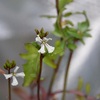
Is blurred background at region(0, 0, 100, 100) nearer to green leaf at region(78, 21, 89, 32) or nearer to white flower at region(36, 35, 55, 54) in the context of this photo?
green leaf at region(78, 21, 89, 32)

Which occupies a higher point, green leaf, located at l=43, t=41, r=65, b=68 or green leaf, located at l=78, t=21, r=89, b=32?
green leaf, located at l=78, t=21, r=89, b=32

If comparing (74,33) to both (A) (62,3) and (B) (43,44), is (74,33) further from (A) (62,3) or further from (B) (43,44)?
(B) (43,44)

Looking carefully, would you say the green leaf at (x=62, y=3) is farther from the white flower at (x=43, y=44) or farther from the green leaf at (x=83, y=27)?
the white flower at (x=43, y=44)

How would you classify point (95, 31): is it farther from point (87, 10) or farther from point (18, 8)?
point (18, 8)

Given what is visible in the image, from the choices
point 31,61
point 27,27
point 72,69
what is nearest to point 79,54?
point 72,69

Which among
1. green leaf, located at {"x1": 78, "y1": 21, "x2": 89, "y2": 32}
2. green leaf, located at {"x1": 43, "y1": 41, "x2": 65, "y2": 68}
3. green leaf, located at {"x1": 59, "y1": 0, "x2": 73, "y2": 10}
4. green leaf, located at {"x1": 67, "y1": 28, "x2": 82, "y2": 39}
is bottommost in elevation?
green leaf, located at {"x1": 43, "y1": 41, "x2": 65, "y2": 68}

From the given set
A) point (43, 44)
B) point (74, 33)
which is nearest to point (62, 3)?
point (74, 33)

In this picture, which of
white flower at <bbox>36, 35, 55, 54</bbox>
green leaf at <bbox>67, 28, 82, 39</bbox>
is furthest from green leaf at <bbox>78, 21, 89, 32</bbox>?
white flower at <bbox>36, 35, 55, 54</bbox>

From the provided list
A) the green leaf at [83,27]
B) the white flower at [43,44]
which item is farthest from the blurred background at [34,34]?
the white flower at [43,44]
